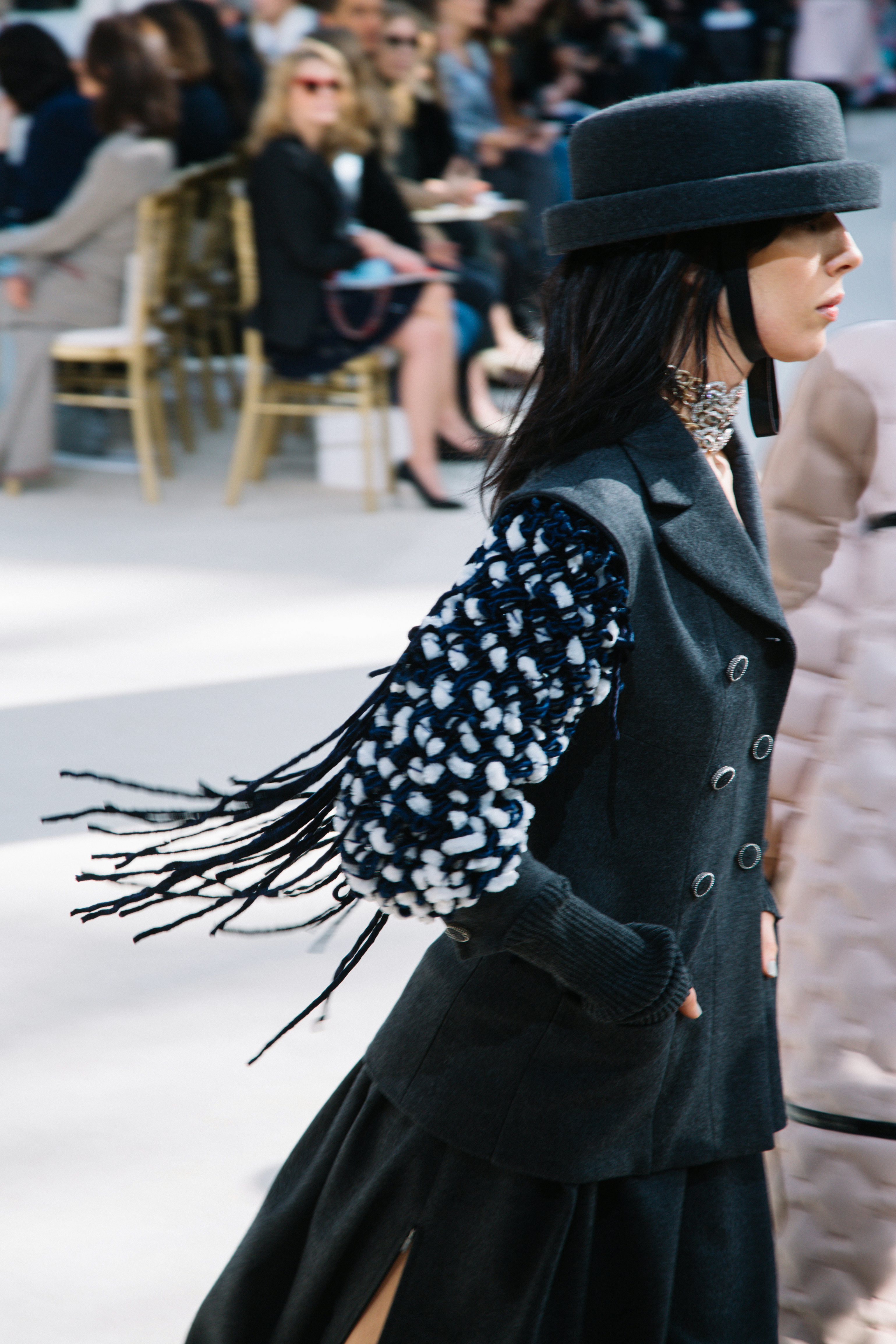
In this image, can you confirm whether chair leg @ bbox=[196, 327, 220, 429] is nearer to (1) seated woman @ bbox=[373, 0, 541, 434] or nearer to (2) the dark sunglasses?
(1) seated woman @ bbox=[373, 0, 541, 434]

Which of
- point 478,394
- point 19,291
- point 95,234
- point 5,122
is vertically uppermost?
point 5,122

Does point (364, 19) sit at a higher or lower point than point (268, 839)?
higher

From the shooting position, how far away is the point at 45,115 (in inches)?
222

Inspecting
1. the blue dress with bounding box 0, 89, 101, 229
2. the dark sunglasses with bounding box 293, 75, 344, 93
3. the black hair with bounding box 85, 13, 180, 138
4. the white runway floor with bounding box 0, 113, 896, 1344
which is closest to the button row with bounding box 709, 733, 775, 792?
the white runway floor with bounding box 0, 113, 896, 1344

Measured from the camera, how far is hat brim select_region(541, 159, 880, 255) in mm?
976

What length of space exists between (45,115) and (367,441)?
179cm

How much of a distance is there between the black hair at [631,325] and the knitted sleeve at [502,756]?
0.11 metres

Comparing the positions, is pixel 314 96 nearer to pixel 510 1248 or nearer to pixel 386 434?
pixel 386 434

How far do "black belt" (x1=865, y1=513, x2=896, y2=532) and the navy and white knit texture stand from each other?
47 cm

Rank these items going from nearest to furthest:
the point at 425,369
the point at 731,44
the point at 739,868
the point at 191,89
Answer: the point at 739,868
the point at 425,369
the point at 191,89
the point at 731,44

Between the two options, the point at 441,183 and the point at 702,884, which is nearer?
the point at 702,884

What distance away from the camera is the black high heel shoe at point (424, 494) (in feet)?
17.8

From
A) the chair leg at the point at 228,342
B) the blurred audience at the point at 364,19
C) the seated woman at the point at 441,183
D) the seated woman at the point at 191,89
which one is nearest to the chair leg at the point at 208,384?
the chair leg at the point at 228,342

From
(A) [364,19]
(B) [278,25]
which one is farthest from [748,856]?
(B) [278,25]
